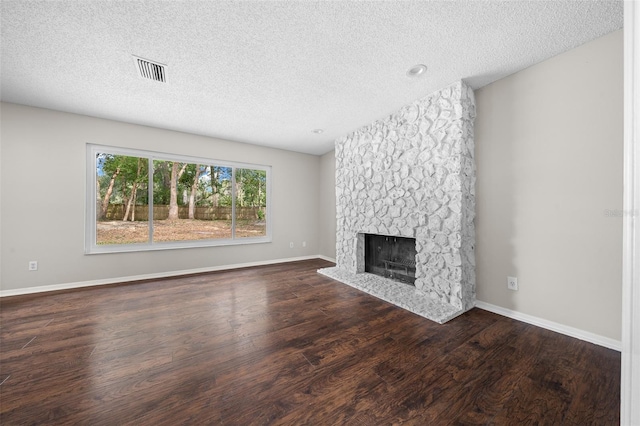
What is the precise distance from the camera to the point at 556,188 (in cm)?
199

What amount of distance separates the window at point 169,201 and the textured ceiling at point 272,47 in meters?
0.97

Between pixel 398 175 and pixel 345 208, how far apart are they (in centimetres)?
125

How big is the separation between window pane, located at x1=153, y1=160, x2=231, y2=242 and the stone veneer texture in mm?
2787

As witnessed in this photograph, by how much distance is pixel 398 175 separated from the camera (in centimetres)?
302

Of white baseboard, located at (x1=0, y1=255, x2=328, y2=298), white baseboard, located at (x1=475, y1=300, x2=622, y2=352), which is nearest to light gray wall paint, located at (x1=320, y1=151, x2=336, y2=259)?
white baseboard, located at (x1=0, y1=255, x2=328, y2=298)

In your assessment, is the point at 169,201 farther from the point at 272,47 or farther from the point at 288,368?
the point at 288,368

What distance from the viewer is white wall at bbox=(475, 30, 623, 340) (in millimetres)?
1733

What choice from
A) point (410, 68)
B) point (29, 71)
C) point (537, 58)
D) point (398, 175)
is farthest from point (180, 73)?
point (537, 58)

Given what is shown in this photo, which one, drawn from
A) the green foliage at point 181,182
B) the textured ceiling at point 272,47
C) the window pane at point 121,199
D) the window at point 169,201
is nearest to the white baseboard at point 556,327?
the textured ceiling at point 272,47

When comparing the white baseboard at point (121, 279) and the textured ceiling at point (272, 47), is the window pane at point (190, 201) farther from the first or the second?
the textured ceiling at point (272, 47)

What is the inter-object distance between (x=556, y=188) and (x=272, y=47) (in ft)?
9.16

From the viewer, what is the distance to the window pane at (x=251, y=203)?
455cm

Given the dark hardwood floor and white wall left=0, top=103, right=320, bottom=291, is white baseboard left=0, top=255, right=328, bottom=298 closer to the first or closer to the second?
white wall left=0, top=103, right=320, bottom=291

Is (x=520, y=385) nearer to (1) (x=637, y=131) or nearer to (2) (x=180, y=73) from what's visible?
(1) (x=637, y=131)
